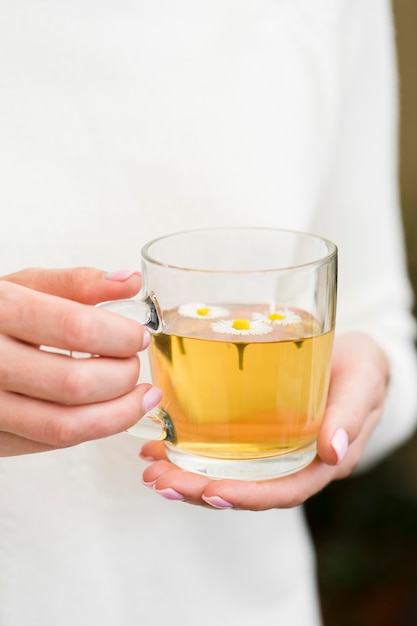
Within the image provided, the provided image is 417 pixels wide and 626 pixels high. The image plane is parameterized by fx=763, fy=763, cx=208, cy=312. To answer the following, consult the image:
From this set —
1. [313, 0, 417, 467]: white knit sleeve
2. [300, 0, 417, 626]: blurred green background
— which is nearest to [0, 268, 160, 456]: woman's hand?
[313, 0, 417, 467]: white knit sleeve

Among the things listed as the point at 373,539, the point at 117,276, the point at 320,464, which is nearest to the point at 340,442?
the point at 320,464

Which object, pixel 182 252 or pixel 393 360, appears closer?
pixel 182 252

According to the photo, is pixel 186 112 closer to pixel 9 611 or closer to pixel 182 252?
pixel 182 252

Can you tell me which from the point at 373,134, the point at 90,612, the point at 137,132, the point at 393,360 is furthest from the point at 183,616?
the point at 373,134

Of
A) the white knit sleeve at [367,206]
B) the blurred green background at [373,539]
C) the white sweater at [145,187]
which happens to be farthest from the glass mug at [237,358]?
the blurred green background at [373,539]

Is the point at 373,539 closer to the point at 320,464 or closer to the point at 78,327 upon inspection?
the point at 320,464

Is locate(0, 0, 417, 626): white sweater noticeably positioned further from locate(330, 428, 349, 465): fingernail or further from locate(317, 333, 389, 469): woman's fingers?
locate(330, 428, 349, 465): fingernail

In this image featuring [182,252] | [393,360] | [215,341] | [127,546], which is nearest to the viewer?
[215,341]
